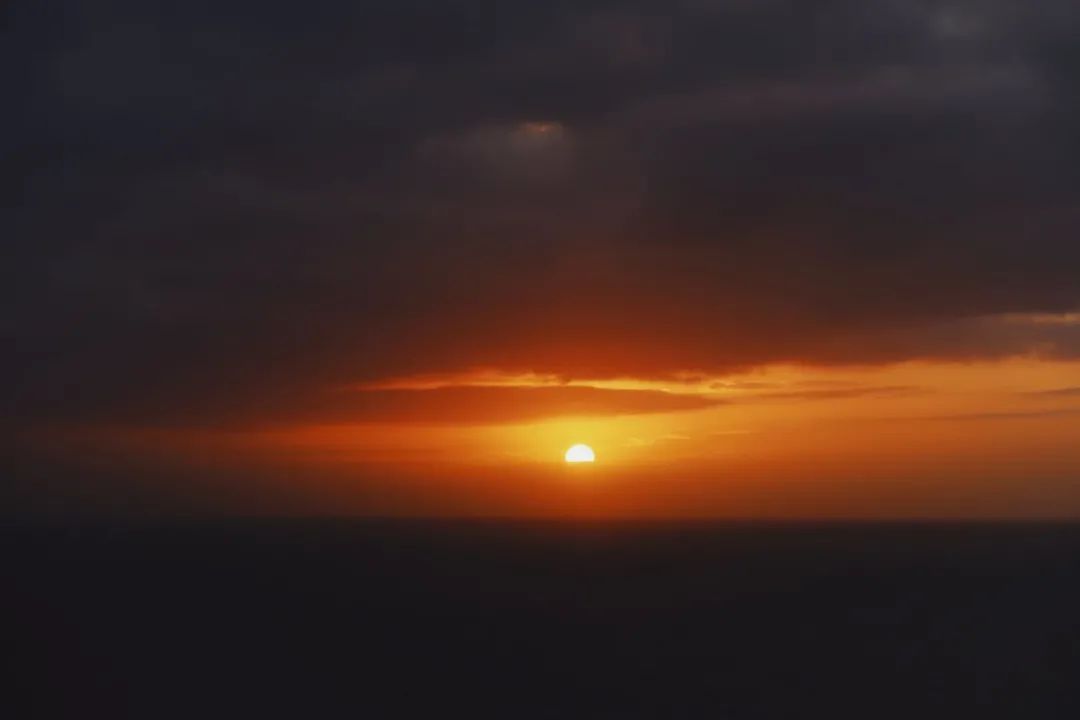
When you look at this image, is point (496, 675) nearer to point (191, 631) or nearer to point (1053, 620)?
point (191, 631)

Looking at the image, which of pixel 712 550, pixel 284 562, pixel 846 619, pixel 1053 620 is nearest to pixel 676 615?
pixel 846 619

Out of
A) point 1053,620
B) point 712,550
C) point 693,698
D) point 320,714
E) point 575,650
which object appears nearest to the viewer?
point 320,714

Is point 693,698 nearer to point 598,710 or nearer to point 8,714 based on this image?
point 598,710

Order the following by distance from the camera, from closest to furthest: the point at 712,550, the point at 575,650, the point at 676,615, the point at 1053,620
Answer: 1. the point at 575,650
2. the point at 1053,620
3. the point at 676,615
4. the point at 712,550

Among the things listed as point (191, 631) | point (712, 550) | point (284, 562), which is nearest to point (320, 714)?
point (191, 631)

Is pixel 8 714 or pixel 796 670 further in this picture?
pixel 796 670

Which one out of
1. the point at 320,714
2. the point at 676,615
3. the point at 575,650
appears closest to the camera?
the point at 320,714
